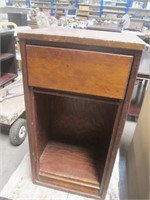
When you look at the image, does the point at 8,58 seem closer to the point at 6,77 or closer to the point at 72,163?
the point at 6,77

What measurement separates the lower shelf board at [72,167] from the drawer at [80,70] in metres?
0.44

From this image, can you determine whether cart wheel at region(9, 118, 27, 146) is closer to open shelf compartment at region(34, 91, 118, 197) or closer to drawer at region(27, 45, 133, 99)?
open shelf compartment at region(34, 91, 118, 197)

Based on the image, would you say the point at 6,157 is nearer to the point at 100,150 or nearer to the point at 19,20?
the point at 100,150

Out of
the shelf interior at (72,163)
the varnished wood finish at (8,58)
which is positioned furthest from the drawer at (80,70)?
the varnished wood finish at (8,58)

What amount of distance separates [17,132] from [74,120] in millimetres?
536

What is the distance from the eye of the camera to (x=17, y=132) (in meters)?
1.28

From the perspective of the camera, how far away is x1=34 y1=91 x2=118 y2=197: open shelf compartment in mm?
766

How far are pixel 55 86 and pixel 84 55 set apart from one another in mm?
131

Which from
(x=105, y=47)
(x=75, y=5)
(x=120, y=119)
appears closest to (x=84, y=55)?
(x=105, y=47)

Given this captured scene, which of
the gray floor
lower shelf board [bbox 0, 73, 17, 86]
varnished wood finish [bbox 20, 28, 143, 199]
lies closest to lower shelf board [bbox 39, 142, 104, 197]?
varnished wood finish [bbox 20, 28, 143, 199]

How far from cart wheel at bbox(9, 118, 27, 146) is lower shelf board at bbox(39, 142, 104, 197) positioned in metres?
0.45

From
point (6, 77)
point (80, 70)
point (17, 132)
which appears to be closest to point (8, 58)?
point (6, 77)

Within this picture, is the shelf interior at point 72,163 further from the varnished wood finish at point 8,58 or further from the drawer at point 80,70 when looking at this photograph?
the varnished wood finish at point 8,58

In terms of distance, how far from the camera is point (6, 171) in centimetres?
116
